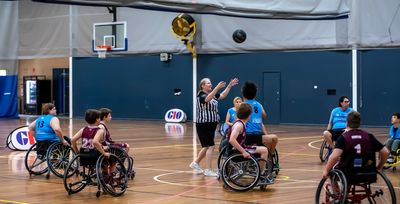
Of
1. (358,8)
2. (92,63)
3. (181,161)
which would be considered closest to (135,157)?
(181,161)

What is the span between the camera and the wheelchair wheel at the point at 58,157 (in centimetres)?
1302

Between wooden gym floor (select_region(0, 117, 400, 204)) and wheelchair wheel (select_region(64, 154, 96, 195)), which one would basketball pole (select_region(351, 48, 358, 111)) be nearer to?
wooden gym floor (select_region(0, 117, 400, 204))

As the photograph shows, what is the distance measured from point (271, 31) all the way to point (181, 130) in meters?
7.22

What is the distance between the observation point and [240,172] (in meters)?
11.5

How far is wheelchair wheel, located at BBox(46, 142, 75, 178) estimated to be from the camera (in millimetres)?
13016

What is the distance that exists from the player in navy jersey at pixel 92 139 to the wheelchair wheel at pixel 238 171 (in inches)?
74.0

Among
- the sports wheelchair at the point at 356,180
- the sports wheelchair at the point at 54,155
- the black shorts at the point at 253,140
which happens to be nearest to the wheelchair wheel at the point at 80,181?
the sports wheelchair at the point at 54,155

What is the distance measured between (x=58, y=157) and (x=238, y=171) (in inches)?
137

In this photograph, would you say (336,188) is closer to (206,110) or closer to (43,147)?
(206,110)

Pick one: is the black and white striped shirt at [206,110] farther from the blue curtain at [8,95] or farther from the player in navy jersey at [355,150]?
the blue curtain at [8,95]

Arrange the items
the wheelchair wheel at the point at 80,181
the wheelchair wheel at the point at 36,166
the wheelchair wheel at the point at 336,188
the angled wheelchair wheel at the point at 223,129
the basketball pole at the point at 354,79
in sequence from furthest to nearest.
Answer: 1. the basketball pole at the point at 354,79
2. the angled wheelchair wheel at the point at 223,129
3. the wheelchair wheel at the point at 36,166
4. the wheelchair wheel at the point at 80,181
5. the wheelchair wheel at the point at 336,188

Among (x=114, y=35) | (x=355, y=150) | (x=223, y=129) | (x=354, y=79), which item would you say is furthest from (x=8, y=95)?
(x=355, y=150)

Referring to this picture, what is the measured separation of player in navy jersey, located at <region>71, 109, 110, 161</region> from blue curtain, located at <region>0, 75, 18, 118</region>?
29.4 meters

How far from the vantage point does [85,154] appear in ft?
36.2
